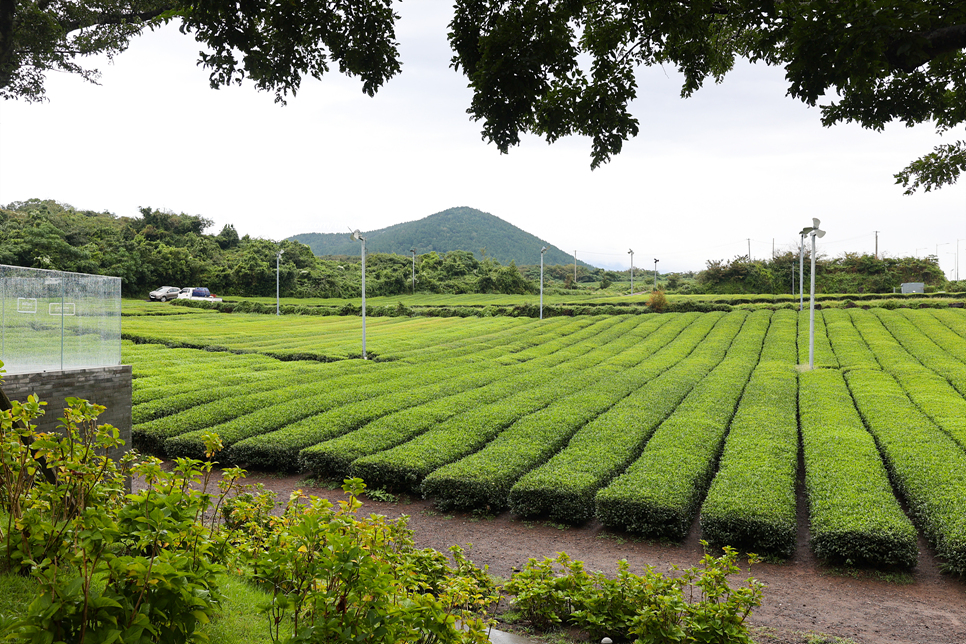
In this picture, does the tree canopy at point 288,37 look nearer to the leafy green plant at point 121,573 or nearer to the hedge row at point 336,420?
the leafy green plant at point 121,573

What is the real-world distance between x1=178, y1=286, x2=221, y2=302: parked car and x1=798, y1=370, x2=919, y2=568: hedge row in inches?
1791

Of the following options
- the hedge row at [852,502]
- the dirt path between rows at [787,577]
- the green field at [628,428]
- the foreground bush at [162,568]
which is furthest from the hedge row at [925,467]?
the foreground bush at [162,568]

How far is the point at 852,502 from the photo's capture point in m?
8.23

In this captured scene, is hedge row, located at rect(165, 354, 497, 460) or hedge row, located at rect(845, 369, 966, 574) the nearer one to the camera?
hedge row, located at rect(845, 369, 966, 574)

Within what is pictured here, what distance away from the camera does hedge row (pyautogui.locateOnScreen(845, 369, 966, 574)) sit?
24.6 ft

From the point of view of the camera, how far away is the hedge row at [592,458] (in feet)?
29.7

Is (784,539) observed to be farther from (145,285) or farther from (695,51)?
(145,285)

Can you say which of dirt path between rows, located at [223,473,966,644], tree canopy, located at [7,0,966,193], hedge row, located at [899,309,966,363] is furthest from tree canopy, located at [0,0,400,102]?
hedge row, located at [899,309,966,363]

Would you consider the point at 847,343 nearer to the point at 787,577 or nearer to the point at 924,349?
the point at 924,349

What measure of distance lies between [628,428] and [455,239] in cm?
11142

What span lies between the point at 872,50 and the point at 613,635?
16.1 feet

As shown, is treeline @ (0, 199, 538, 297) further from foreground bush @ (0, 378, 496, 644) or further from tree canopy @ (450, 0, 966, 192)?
tree canopy @ (450, 0, 966, 192)

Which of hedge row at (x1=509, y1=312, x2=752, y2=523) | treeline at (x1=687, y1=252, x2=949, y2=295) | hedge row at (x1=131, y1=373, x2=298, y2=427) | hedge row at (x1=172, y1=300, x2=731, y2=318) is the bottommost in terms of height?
hedge row at (x1=509, y1=312, x2=752, y2=523)

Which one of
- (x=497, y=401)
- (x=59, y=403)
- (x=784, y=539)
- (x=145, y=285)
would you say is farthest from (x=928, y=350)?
(x=145, y=285)
